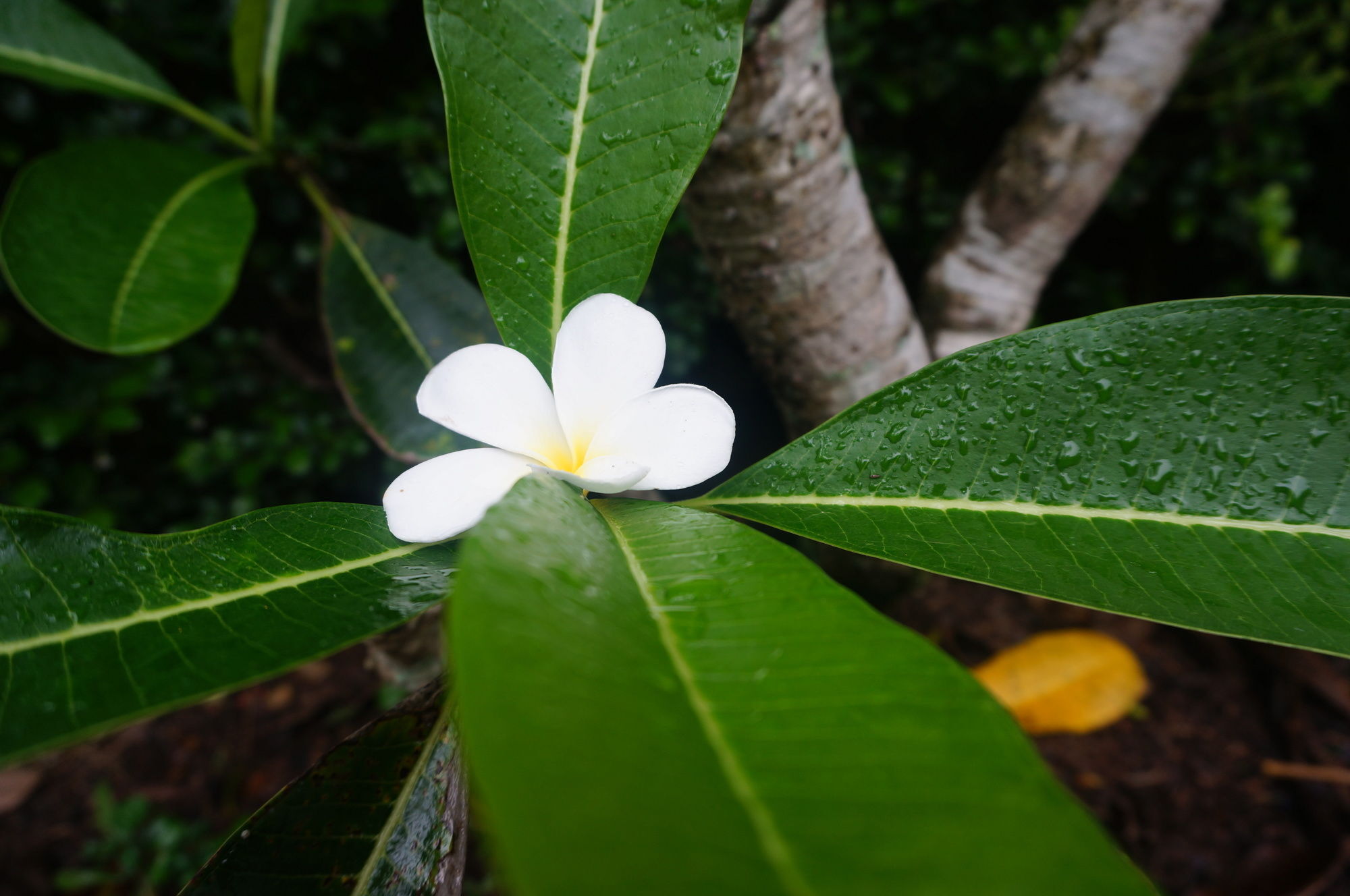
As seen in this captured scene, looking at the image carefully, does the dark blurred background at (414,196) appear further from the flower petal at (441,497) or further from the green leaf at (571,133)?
the flower petal at (441,497)

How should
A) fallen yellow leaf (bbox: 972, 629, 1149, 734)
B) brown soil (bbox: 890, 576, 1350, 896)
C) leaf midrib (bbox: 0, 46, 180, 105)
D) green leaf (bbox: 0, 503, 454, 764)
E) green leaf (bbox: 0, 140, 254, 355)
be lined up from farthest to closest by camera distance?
fallen yellow leaf (bbox: 972, 629, 1149, 734) → brown soil (bbox: 890, 576, 1350, 896) → leaf midrib (bbox: 0, 46, 180, 105) → green leaf (bbox: 0, 140, 254, 355) → green leaf (bbox: 0, 503, 454, 764)

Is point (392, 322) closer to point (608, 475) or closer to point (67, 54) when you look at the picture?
point (67, 54)

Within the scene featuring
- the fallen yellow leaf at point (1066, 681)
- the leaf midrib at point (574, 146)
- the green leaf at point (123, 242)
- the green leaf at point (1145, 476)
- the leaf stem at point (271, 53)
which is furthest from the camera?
the fallen yellow leaf at point (1066, 681)

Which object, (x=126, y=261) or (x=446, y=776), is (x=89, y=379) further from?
(x=446, y=776)

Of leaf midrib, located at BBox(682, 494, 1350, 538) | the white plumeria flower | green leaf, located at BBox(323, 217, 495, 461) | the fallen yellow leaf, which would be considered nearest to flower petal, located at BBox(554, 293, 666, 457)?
the white plumeria flower

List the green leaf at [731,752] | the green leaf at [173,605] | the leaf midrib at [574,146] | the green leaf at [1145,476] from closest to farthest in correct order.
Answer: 1. the green leaf at [731,752]
2. the green leaf at [173,605]
3. the green leaf at [1145,476]
4. the leaf midrib at [574,146]

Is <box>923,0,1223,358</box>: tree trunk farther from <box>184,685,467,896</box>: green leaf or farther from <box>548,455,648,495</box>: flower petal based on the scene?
<box>184,685,467,896</box>: green leaf

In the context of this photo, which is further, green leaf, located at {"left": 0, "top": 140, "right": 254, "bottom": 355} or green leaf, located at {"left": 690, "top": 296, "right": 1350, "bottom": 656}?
green leaf, located at {"left": 0, "top": 140, "right": 254, "bottom": 355}

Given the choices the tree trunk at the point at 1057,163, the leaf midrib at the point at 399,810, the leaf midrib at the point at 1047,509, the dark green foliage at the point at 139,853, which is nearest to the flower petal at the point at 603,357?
the leaf midrib at the point at 1047,509
